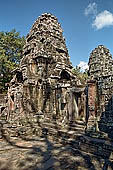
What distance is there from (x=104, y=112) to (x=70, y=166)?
8.63ft

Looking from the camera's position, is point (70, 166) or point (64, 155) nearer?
point (70, 166)

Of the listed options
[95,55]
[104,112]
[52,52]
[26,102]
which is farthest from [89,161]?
[52,52]

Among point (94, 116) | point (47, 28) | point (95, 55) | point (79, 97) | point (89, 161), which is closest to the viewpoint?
point (89, 161)

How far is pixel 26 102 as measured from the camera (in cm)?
970

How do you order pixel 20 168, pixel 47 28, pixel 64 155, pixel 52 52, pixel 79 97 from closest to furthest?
pixel 20 168
pixel 64 155
pixel 79 97
pixel 52 52
pixel 47 28

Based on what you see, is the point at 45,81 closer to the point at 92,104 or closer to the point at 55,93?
the point at 55,93

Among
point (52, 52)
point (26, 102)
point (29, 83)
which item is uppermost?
point (52, 52)

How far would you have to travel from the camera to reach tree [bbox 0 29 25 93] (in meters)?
20.4

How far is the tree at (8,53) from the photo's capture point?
20.4 m

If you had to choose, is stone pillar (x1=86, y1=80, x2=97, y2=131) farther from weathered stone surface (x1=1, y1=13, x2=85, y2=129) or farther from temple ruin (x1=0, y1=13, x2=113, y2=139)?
weathered stone surface (x1=1, y1=13, x2=85, y2=129)

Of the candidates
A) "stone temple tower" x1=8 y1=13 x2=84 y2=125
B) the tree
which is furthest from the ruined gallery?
the tree

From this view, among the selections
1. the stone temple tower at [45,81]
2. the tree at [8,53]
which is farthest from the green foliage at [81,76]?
the tree at [8,53]

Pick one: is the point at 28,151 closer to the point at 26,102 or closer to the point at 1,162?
the point at 1,162

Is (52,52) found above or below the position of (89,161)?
above
